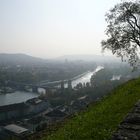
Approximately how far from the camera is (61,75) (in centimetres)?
18875

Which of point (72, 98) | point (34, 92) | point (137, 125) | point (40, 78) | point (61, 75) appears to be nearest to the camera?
point (137, 125)

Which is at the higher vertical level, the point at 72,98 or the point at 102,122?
the point at 102,122

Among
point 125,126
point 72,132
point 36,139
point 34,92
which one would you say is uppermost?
point 125,126

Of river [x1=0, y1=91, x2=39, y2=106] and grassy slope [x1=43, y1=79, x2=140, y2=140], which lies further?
river [x1=0, y1=91, x2=39, y2=106]

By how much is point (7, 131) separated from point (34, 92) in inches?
3079

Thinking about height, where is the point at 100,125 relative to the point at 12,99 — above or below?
above

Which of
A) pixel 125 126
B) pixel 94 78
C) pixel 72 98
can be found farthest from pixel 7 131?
pixel 94 78

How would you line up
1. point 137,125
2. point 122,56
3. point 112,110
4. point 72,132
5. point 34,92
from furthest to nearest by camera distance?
point 34,92
point 122,56
point 112,110
point 72,132
point 137,125

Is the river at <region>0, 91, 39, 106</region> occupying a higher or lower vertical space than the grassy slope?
lower

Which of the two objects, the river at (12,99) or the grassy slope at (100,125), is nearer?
the grassy slope at (100,125)

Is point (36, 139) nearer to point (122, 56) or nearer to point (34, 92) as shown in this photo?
point (122, 56)

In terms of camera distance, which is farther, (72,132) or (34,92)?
(34,92)

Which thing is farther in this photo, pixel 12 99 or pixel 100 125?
pixel 12 99

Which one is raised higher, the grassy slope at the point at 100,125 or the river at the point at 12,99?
the grassy slope at the point at 100,125
